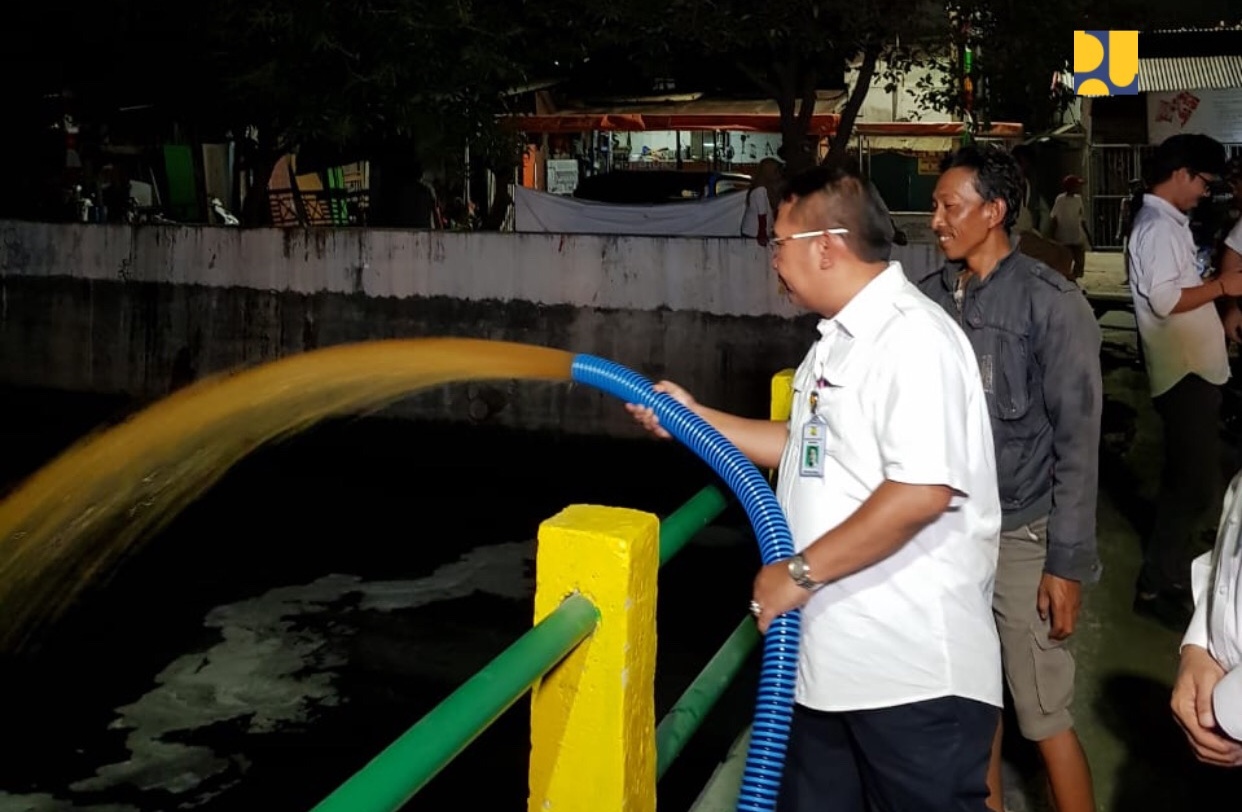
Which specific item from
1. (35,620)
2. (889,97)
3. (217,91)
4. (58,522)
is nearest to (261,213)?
(217,91)

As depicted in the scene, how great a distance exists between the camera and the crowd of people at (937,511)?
2.19 meters

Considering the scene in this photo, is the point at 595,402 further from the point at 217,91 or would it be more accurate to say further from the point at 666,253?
the point at 217,91

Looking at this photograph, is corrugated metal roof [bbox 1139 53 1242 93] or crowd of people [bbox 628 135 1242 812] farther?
corrugated metal roof [bbox 1139 53 1242 93]

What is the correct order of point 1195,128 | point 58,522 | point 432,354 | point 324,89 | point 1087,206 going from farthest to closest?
point 1087,206 < point 1195,128 < point 324,89 < point 432,354 < point 58,522

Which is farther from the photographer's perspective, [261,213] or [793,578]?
[261,213]

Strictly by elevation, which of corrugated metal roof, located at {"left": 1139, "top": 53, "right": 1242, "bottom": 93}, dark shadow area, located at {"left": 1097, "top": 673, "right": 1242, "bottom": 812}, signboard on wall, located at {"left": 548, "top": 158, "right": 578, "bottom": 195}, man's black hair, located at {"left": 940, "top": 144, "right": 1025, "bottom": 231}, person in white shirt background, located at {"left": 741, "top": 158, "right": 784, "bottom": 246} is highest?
corrugated metal roof, located at {"left": 1139, "top": 53, "right": 1242, "bottom": 93}

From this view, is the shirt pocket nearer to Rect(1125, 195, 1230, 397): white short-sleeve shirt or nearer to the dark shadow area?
the dark shadow area

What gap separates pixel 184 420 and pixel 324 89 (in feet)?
15.3

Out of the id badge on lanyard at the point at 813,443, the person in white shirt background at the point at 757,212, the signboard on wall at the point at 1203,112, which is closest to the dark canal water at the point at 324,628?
the person in white shirt background at the point at 757,212

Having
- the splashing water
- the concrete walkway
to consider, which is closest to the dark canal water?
the splashing water

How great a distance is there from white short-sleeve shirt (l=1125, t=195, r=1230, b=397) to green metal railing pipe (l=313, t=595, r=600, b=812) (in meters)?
3.71

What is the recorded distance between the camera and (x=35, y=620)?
7238mm

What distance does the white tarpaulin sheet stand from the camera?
476 inches

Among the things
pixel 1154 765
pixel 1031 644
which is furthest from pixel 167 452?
pixel 1031 644
